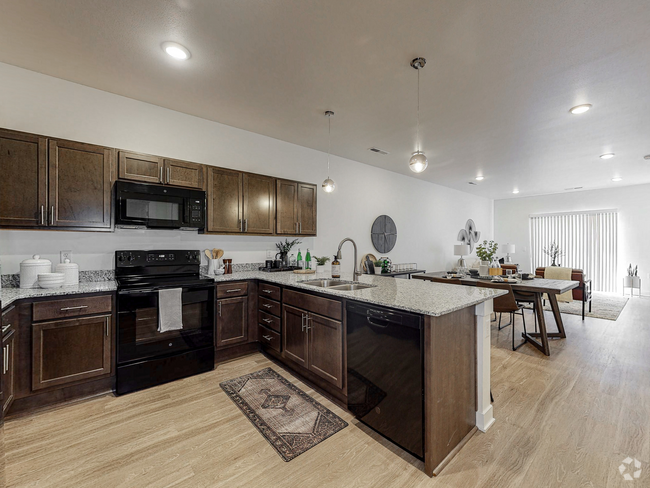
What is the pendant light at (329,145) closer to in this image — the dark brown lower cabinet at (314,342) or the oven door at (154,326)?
the dark brown lower cabinet at (314,342)

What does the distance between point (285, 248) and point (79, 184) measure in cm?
235

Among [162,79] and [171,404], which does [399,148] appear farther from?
[171,404]

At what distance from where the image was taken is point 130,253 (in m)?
3.14

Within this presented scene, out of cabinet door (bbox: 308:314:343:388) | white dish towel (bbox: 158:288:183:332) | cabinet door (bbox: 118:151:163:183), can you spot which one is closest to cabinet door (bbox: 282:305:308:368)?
cabinet door (bbox: 308:314:343:388)

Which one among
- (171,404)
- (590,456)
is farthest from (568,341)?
(171,404)

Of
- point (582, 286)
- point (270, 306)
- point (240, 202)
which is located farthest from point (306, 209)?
point (582, 286)

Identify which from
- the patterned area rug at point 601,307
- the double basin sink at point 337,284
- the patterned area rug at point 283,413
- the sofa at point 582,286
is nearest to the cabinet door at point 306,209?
the double basin sink at point 337,284

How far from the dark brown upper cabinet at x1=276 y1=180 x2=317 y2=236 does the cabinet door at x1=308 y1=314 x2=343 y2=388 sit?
5.60 ft

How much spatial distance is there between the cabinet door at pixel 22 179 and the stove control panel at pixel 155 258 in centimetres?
70

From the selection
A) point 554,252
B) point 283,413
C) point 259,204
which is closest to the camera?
point 283,413

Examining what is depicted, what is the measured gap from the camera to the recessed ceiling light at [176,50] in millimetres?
2400

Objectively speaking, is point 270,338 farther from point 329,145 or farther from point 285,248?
point 329,145

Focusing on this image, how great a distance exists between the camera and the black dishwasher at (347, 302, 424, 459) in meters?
1.88

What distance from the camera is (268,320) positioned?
334 cm
